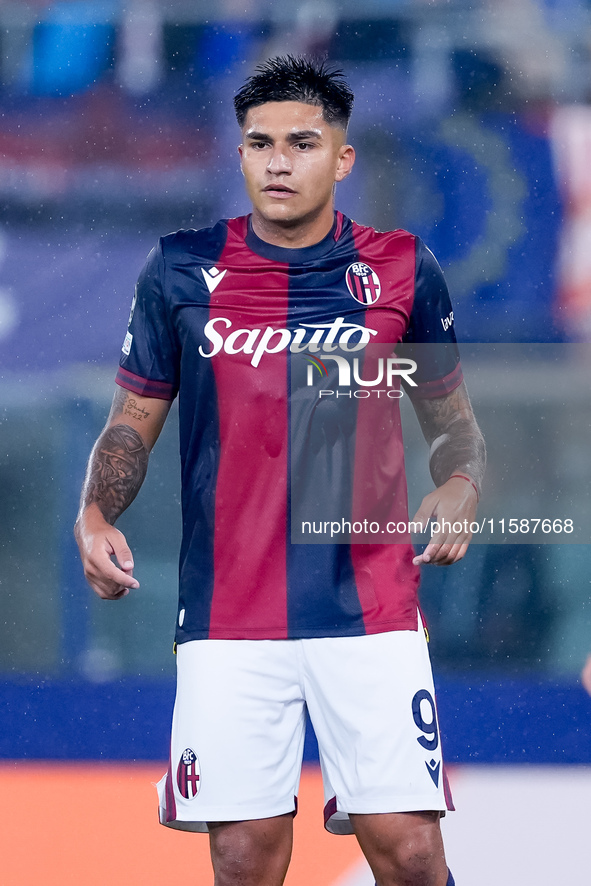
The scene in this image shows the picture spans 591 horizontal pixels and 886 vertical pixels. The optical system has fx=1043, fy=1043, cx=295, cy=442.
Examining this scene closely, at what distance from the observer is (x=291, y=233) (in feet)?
5.69

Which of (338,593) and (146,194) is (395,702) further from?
(146,194)

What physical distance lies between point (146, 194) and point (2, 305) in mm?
531

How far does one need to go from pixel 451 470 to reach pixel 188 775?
2.06ft

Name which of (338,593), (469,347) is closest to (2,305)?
(469,347)

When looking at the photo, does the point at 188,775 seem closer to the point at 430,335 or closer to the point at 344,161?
the point at 430,335

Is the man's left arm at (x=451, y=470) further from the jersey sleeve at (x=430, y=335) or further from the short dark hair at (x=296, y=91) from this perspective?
the short dark hair at (x=296, y=91)

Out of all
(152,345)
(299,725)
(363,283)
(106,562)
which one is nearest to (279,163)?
(363,283)

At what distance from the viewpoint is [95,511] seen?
1632mm

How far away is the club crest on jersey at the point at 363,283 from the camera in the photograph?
1687mm

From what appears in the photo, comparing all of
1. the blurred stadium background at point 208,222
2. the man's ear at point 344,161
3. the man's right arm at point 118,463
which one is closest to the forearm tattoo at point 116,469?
the man's right arm at point 118,463

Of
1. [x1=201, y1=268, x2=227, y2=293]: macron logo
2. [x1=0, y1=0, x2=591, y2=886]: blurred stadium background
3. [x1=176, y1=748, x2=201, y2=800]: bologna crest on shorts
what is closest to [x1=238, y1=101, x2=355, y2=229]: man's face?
[x1=201, y1=268, x2=227, y2=293]: macron logo

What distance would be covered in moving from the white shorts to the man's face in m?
0.70

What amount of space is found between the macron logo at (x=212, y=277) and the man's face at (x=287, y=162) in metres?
0.11

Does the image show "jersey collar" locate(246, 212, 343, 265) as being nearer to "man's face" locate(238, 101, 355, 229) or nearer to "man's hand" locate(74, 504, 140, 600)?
"man's face" locate(238, 101, 355, 229)
